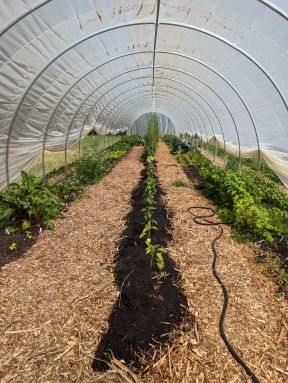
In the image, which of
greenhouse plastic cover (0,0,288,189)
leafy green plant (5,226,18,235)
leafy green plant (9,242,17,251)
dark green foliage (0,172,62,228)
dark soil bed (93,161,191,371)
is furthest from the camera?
dark green foliage (0,172,62,228)

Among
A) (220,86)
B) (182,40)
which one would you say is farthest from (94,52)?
(220,86)

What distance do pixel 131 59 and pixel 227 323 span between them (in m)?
7.88

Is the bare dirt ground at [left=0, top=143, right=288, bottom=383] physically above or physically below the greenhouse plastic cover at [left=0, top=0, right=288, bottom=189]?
below

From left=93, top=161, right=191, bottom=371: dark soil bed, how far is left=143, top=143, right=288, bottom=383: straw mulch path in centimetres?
16

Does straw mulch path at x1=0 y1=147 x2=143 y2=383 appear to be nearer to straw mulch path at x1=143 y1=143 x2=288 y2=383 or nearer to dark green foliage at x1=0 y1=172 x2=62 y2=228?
dark green foliage at x1=0 y1=172 x2=62 y2=228

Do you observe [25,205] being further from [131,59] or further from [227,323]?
[131,59]

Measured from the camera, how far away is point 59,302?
3963 millimetres

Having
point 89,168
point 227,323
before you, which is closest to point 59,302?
point 227,323

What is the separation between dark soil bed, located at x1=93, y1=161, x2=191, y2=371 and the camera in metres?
3.14

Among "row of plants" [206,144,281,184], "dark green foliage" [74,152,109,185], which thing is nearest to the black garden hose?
"dark green foliage" [74,152,109,185]

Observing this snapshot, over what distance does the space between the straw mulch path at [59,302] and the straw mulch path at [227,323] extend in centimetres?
71

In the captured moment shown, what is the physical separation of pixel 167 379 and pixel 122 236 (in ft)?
→ 9.65

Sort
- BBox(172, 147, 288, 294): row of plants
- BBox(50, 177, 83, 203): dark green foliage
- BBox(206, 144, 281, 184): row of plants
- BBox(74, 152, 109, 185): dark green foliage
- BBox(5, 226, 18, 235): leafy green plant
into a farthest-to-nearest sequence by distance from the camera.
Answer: BBox(206, 144, 281, 184): row of plants
BBox(74, 152, 109, 185): dark green foliage
BBox(50, 177, 83, 203): dark green foliage
BBox(5, 226, 18, 235): leafy green plant
BBox(172, 147, 288, 294): row of plants

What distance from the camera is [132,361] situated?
304 centimetres
